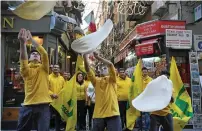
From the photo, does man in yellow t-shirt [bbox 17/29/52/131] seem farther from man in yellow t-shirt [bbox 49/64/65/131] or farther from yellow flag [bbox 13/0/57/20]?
man in yellow t-shirt [bbox 49/64/65/131]

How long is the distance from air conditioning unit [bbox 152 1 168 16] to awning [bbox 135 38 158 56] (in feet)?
7.13

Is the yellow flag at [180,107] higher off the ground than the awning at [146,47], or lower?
lower

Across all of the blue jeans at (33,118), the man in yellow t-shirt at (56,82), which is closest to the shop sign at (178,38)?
the man in yellow t-shirt at (56,82)

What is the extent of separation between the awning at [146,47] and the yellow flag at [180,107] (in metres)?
5.62

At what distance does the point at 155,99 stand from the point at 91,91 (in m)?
4.17

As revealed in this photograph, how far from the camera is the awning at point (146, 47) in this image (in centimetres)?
1470

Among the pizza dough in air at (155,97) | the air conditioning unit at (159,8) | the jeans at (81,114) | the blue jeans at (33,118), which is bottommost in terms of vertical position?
the jeans at (81,114)

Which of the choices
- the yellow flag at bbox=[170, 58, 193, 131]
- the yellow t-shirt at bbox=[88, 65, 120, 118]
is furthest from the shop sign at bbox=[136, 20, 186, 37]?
the yellow t-shirt at bbox=[88, 65, 120, 118]

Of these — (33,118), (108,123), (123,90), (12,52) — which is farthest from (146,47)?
(33,118)

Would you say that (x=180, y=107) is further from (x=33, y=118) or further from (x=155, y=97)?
A: (x=33, y=118)

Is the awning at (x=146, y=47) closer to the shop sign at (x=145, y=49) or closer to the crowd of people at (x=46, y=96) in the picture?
the shop sign at (x=145, y=49)

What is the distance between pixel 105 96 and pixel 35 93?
4.10 ft

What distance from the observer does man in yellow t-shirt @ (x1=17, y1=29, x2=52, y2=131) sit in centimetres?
540

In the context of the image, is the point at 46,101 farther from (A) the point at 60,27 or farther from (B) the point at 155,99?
(A) the point at 60,27
